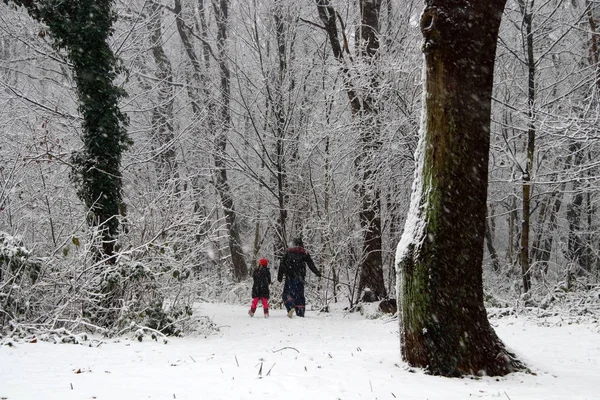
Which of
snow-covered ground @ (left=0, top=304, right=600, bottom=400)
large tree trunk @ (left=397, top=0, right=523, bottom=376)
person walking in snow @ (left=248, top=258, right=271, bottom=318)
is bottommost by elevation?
snow-covered ground @ (left=0, top=304, right=600, bottom=400)

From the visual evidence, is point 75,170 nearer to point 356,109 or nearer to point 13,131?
point 13,131

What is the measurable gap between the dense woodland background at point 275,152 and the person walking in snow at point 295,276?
4.24 feet

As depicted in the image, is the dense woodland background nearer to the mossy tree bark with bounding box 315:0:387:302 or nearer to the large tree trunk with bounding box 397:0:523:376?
the mossy tree bark with bounding box 315:0:387:302

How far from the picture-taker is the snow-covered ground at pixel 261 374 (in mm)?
3576

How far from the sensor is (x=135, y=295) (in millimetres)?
7824

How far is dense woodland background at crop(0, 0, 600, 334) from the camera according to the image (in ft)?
25.2

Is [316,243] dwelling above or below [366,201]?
below

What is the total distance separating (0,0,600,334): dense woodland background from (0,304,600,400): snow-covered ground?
147 cm

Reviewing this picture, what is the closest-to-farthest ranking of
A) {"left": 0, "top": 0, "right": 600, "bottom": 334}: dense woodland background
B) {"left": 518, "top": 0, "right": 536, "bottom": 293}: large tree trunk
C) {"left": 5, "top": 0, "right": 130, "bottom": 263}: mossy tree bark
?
{"left": 0, "top": 0, "right": 600, "bottom": 334}: dense woodland background, {"left": 5, "top": 0, "right": 130, "bottom": 263}: mossy tree bark, {"left": 518, "top": 0, "right": 536, "bottom": 293}: large tree trunk

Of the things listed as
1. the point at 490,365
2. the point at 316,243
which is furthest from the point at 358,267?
the point at 490,365

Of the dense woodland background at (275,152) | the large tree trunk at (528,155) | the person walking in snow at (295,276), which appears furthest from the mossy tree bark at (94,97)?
the large tree trunk at (528,155)

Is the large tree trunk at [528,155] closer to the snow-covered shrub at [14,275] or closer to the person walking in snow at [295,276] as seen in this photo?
the person walking in snow at [295,276]

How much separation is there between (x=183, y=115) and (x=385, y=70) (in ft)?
39.2

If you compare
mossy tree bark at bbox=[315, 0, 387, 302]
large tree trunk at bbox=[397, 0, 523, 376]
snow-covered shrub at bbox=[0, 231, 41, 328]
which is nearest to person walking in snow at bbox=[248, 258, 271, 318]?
mossy tree bark at bbox=[315, 0, 387, 302]
